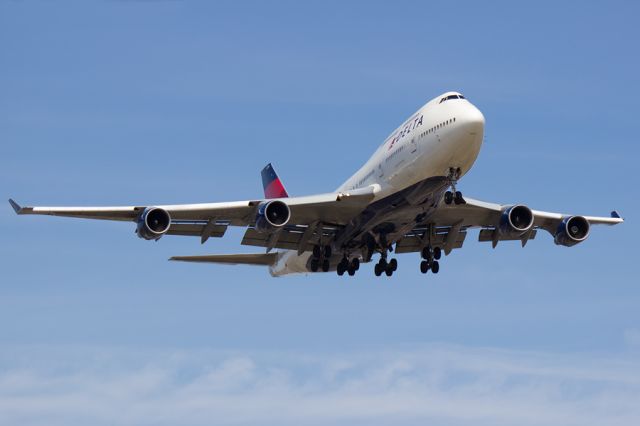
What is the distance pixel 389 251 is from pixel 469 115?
33.1ft

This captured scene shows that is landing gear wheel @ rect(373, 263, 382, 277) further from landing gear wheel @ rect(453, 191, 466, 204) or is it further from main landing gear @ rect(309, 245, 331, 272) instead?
landing gear wheel @ rect(453, 191, 466, 204)

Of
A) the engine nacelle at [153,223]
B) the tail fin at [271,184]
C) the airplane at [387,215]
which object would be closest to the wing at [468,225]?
the airplane at [387,215]

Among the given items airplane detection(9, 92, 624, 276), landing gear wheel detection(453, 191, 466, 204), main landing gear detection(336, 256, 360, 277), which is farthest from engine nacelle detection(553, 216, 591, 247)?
main landing gear detection(336, 256, 360, 277)

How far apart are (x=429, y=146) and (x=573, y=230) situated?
1137 cm

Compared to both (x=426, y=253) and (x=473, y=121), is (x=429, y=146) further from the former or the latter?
(x=426, y=253)

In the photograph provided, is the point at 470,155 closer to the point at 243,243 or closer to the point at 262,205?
the point at 262,205

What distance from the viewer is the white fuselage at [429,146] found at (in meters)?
47.3

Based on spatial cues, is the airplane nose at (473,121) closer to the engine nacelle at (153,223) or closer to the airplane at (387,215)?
the airplane at (387,215)

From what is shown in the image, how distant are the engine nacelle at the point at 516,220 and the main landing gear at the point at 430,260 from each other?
361 centimetres

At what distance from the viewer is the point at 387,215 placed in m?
51.1

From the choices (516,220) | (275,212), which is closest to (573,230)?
(516,220)

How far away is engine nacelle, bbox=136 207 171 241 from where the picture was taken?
161ft

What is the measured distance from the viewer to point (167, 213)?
4959cm

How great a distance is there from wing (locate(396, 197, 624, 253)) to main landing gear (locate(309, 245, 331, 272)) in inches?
139
